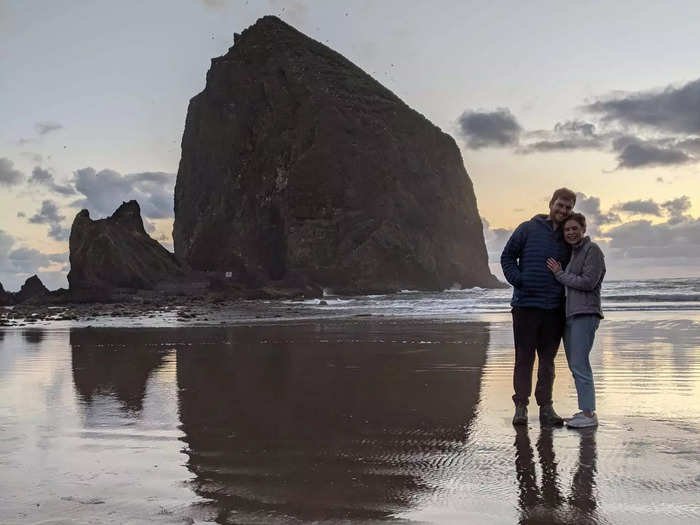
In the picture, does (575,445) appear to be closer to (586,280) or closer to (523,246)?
(586,280)

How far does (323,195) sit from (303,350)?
250 feet

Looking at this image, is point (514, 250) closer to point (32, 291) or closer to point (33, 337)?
point (33, 337)

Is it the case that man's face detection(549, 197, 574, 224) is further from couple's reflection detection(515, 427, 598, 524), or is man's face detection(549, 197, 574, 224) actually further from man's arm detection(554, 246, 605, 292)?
couple's reflection detection(515, 427, 598, 524)

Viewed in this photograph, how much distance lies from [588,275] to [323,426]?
2346 millimetres

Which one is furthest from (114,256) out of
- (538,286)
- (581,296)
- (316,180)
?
(581,296)

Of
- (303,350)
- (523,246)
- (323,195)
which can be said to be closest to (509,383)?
(523,246)

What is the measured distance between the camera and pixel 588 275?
17.3 ft

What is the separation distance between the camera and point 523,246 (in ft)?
18.3

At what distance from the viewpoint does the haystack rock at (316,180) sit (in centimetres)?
8569

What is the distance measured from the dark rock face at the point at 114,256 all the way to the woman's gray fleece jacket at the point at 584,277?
159 ft

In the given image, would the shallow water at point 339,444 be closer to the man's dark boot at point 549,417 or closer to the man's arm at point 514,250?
the man's dark boot at point 549,417

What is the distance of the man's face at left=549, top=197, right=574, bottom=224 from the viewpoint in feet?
17.9

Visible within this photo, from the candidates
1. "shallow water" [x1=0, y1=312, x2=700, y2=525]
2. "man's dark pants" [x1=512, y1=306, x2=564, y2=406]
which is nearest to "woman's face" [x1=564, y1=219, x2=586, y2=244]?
"man's dark pants" [x1=512, y1=306, x2=564, y2=406]

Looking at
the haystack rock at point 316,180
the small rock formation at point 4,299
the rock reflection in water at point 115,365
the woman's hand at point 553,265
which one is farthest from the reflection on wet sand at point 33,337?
the haystack rock at point 316,180
